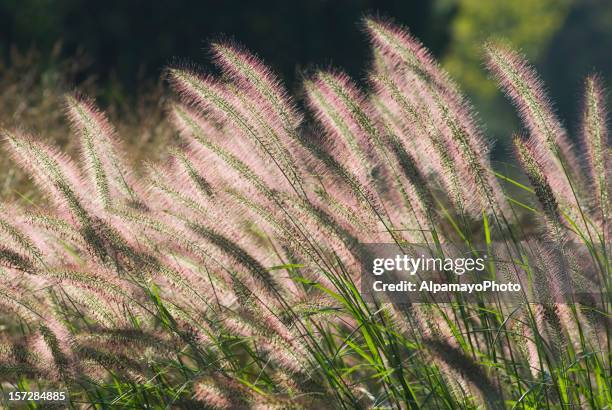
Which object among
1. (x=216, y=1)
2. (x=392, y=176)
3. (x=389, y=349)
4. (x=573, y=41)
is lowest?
(x=389, y=349)

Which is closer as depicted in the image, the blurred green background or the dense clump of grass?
the dense clump of grass

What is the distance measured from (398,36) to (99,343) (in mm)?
1320

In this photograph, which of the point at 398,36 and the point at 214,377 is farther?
the point at 398,36

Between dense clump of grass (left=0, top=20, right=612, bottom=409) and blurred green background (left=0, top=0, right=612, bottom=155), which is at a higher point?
blurred green background (left=0, top=0, right=612, bottom=155)

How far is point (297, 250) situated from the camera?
250cm

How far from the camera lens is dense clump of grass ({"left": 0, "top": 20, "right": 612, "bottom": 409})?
7.97 ft

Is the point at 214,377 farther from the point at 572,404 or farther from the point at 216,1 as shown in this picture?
the point at 216,1

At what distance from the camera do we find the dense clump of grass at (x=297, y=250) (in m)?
2.43

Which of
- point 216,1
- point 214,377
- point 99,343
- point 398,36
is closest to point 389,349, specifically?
point 214,377

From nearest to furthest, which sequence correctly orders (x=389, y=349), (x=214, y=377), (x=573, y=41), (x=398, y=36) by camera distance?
(x=214, y=377), (x=389, y=349), (x=398, y=36), (x=573, y=41)

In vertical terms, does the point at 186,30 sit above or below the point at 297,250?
above

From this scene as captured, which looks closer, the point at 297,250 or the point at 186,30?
the point at 297,250

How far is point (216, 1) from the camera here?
65.6 feet

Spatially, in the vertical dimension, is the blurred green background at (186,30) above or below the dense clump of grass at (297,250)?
above
